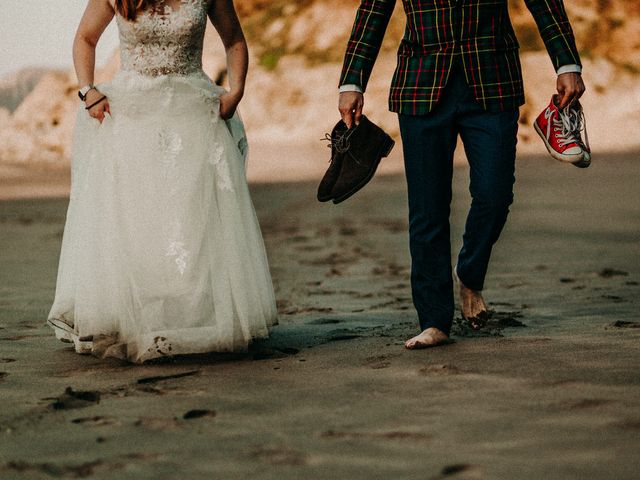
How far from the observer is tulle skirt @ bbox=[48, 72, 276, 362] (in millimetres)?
4402

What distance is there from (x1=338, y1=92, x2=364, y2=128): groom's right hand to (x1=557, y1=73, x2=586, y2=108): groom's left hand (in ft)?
2.55

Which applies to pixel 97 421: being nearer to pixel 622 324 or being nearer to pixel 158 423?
pixel 158 423

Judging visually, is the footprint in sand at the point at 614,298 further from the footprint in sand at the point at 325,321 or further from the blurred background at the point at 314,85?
the blurred background at the point at 314,85

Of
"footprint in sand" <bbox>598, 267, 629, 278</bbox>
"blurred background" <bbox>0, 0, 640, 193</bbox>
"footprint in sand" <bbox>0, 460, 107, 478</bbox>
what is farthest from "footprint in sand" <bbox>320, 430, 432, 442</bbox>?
"blurred background" <bbox>0, 0, 640, 193</bbox>

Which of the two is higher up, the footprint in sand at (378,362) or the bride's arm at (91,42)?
the bride's arm at (91,42)

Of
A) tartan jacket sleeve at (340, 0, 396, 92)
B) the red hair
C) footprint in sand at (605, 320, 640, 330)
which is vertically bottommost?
footprint in sand at (605, 320, 640, 330)

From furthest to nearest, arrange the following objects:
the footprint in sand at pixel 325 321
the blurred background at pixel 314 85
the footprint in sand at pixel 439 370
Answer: the blurred background at pixel 314 85, the footprint in sand at pixel 325 321, the footprint in sand at pixel 439 370

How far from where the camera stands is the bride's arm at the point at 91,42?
452 centimetres

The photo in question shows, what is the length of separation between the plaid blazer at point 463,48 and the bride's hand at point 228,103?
44cm

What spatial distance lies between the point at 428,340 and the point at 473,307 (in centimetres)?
50

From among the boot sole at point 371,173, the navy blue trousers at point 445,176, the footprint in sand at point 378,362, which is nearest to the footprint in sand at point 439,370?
the footprint in sand at point 378,362

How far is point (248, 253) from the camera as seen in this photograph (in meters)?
4.53

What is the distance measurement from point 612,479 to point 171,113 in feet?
8.27

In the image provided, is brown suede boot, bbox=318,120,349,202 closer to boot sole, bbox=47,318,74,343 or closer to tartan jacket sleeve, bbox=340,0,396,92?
tartan jacket sleeve, bbox=340,0,396,92
